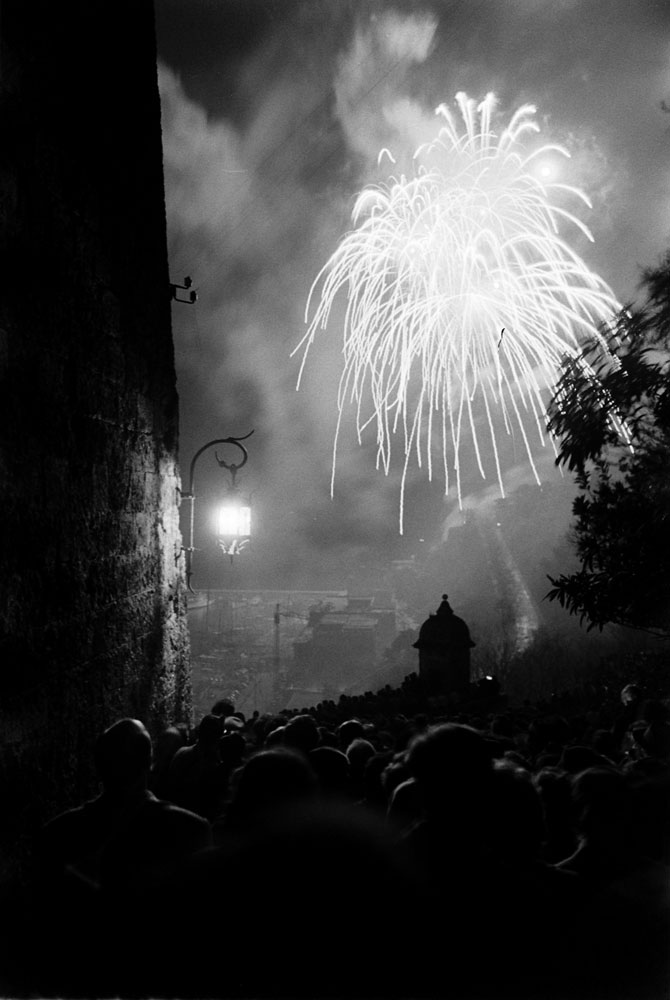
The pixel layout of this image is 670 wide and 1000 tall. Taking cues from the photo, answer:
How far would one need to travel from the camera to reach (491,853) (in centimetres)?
207

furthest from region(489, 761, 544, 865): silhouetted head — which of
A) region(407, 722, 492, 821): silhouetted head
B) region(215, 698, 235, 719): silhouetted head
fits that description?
region(215, 698, 235, 719): silhouetted head

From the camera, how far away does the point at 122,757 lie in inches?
94.9

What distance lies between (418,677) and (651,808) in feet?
36.3

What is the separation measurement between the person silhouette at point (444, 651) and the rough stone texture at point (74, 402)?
8.36m

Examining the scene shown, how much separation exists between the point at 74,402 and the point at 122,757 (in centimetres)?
228

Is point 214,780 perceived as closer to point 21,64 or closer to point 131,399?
point 131,399

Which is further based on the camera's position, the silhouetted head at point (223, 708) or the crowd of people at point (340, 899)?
the silhouetted head at point (223, 708)

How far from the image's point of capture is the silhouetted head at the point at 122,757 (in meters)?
2.39

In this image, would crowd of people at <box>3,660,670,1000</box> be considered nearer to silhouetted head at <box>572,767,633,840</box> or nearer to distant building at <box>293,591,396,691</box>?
silhouetted head at <box>572,767,633,840</box>

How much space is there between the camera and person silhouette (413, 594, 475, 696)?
13299mm

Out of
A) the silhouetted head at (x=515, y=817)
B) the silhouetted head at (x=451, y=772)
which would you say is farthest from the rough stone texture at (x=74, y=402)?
the silhouetted head at (x=515, y=817)

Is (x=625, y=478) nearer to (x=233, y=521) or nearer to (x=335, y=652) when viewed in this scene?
(x=233, y=521)

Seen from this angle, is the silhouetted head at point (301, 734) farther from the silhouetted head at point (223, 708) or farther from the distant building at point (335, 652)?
the distant building at point (335, 652)

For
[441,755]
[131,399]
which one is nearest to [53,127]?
[131,399]
